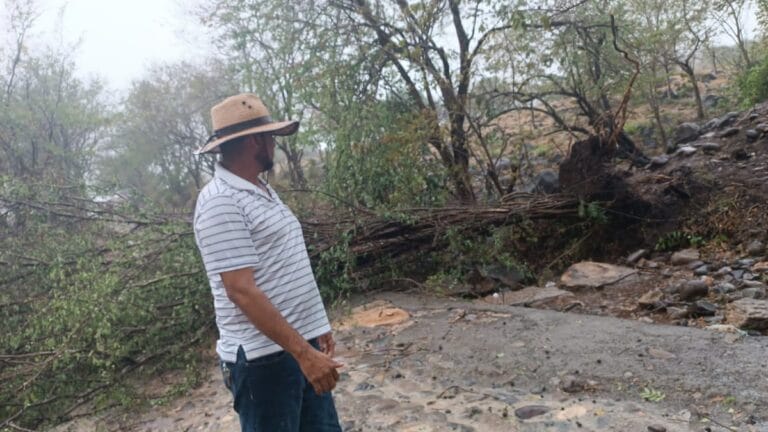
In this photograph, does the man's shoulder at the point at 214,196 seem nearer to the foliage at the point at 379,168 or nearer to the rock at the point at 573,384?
the rock at the point at 573,384

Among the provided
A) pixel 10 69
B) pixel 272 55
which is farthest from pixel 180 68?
pixel 272 55

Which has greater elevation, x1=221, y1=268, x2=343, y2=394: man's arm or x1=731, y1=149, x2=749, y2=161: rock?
x1=221, y1=268, x2=343, y2=394: man's arm

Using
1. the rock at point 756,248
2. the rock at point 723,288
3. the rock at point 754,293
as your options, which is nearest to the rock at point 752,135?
the rock at point 756,248

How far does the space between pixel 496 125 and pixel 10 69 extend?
48.9 feet

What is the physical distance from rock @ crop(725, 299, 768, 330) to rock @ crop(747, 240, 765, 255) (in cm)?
139

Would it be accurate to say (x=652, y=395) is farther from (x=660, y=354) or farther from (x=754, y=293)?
(x=754, y=293)

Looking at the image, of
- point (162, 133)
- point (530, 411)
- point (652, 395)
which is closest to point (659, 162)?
point (652, 395)

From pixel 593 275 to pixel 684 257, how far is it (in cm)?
86

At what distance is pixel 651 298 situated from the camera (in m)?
4.57

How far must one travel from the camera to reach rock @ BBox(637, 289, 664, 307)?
448 centimetres

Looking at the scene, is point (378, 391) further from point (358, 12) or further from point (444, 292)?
point (358, 12)

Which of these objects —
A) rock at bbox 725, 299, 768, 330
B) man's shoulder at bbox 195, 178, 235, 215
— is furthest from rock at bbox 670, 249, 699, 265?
man's shoulder at bbox 195, 178, 235, 215

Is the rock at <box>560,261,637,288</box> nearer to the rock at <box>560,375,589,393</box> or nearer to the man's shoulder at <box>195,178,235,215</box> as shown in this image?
the rock at <box>560,375,589,393</box>

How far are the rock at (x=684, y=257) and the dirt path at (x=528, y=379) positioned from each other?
6.01ft
